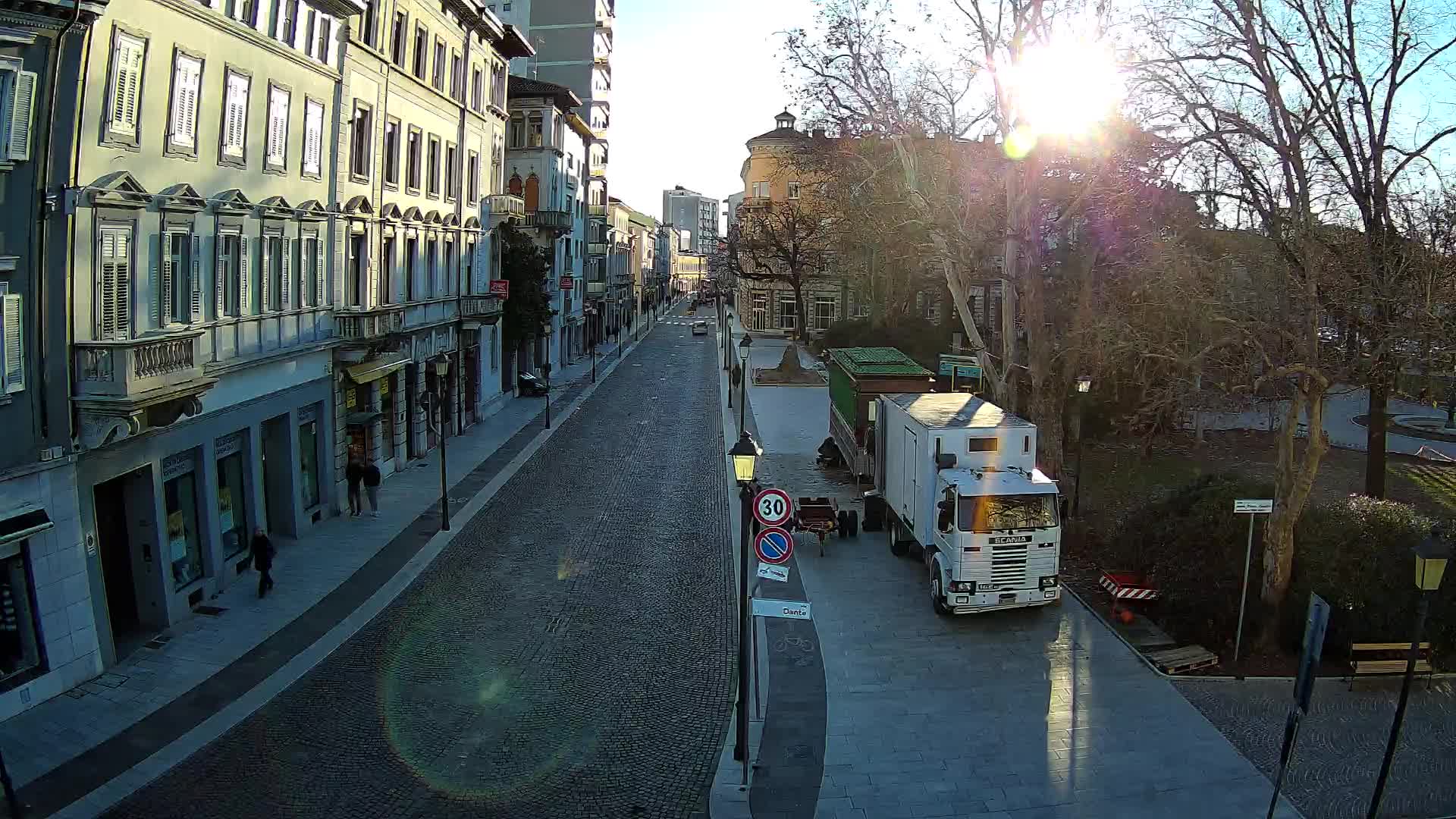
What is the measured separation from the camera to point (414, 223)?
95.7 ft

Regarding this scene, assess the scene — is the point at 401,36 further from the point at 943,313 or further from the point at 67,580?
the point at 943,313

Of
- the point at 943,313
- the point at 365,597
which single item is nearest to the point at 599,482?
the point at 365,597

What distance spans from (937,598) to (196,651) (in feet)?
37.0

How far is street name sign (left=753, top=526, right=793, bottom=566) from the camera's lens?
12492 millimetres

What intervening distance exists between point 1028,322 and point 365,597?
50.2 feet

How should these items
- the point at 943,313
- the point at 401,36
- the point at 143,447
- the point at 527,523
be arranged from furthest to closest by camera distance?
1. the point at 943,313
2. the point at 401,36
3. the point at 527,523
4. the point at 143,447

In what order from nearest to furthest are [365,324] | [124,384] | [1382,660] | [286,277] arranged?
[124,384] → [1382,660] → [286,277] → [365,324]

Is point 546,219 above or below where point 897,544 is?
above

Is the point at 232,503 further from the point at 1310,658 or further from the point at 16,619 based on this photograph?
the point at 1310,658

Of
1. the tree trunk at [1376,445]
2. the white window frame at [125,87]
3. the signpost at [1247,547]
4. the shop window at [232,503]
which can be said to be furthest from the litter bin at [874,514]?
the white window frame at [125,87]

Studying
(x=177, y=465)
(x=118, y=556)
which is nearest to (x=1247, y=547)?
(x=177, y=465)

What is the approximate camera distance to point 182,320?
17.0 meters

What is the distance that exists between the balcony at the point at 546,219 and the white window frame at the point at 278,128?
90.9 ft

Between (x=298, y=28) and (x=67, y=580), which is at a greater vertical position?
(x=298, y=28)
